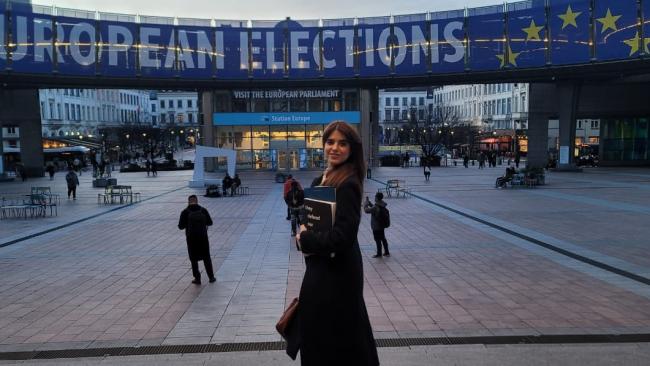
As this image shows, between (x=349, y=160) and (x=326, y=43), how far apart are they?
38.6 meters

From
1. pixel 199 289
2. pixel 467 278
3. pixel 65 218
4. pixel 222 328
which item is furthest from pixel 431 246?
pixel 65 218

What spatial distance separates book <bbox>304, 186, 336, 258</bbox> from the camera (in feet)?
9.32

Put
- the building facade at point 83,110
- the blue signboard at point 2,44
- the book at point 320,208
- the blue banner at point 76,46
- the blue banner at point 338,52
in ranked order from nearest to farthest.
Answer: the book at point 320,208 → the blue signboard at point 2,44 → the blue banner at point 76,46 → the blue banner at point 338,52 → the building facade at point 83,110

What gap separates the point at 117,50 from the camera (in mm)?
36781

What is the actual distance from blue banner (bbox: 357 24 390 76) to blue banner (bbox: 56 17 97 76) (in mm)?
19248

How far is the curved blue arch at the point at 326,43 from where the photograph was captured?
33719 millimetres

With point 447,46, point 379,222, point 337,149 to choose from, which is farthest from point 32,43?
point 337,149

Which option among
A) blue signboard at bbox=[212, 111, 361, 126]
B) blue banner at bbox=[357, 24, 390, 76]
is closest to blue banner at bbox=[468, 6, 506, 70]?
blue banner at bbox=[357, 24, 390, 76]

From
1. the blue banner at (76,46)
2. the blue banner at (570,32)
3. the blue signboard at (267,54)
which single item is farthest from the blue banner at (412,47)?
the blue banner at (76,46)

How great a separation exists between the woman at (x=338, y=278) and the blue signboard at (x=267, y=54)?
3854 cm

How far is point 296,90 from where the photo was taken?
48.6m

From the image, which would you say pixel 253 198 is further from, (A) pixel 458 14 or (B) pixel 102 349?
(A) pixel 458 14

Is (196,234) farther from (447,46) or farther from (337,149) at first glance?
(447,46)

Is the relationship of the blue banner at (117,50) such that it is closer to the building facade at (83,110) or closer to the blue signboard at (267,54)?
the blue signboard at (267,54)
